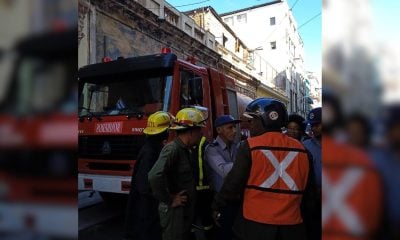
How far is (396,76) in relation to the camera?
0.70m

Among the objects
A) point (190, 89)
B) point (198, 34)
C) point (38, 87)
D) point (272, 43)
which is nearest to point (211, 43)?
point (198, 34)

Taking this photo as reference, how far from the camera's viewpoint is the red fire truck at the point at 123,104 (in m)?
5.02

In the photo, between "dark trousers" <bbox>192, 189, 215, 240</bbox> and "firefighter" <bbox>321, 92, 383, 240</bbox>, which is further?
"dark trousers" <bbox>192, 189, 215, 240</bbox>

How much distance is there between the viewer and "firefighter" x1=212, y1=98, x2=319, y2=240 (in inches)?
75.4

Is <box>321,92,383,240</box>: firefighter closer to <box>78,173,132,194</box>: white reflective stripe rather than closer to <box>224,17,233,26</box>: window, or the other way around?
<box>78,173,132,194</box>: white reflective stripe

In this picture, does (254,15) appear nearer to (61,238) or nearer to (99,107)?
(99,107)

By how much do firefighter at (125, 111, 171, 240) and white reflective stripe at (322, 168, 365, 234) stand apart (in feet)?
7.21

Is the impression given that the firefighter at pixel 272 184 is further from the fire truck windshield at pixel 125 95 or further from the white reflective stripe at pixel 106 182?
the white reflective stripe at pixel 106 182

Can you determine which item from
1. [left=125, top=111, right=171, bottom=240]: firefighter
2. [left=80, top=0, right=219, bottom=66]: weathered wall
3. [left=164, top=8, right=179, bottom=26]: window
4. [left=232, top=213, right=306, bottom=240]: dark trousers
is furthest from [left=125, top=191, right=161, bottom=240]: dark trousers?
[left=164, top=8, right=179, bottom=26]: window

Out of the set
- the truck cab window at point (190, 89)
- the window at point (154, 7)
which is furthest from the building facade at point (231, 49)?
the truck cab window at point (190, 89)

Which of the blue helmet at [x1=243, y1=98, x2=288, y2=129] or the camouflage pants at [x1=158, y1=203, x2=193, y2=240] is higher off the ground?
the blue helmet at [x1=243, y1=98, x2=288, y2=129]

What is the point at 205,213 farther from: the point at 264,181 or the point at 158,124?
the point at 264,181

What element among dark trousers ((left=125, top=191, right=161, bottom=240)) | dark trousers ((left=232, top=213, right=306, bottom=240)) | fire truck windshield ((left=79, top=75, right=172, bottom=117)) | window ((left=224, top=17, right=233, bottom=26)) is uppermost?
window ((left=224, top=17, right=233, bottom=26))

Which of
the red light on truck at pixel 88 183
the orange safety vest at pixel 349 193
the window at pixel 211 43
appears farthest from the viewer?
the window at pixel 211 43
